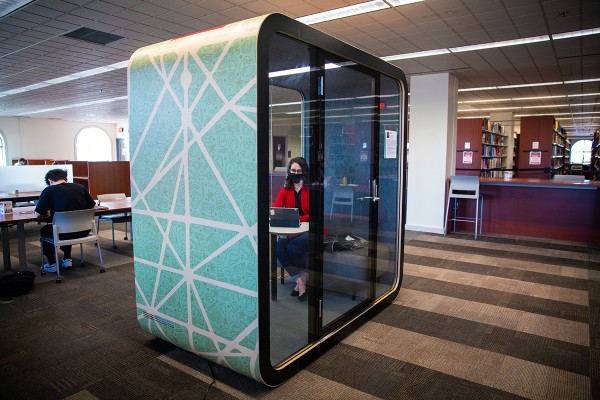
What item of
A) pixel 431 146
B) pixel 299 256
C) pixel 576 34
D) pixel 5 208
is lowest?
pixel 299 256

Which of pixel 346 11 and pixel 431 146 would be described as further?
→ pixel 431 146

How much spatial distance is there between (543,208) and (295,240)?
553 centimetres

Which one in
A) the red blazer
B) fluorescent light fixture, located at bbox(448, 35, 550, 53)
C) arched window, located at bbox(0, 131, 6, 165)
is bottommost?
the red blazer

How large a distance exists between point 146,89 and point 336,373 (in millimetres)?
2341

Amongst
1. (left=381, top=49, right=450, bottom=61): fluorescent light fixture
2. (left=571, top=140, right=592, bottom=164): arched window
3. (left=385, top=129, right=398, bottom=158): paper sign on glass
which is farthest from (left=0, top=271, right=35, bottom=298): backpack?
(left=571, top=140, right=592, bottom=164): arched window

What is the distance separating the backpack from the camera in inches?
154

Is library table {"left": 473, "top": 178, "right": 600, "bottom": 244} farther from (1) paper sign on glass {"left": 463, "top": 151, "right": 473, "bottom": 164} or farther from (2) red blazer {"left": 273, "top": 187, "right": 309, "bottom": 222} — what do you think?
(2) red blazer {"left": 273, "top": 187, "right": 309, "bottom": 222}

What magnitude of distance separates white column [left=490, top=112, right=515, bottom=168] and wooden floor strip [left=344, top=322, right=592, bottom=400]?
1133cm

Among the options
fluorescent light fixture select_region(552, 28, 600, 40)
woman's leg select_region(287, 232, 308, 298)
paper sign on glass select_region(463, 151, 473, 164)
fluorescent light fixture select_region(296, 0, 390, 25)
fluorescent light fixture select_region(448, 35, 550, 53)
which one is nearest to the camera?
woman's leg select_region(287, 232, 308, 298)

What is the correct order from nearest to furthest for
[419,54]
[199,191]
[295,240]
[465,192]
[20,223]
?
[199,191] → [295,240] → [20,223] → [419,54] → [465,192]

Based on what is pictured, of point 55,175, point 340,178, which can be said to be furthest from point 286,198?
point 55,175

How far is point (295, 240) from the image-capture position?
3.48 meters

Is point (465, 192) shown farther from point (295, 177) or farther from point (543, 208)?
point (295, 177)

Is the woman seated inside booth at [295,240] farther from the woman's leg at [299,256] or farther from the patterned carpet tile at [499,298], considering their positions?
the patterned carpet tile at [499,298]
